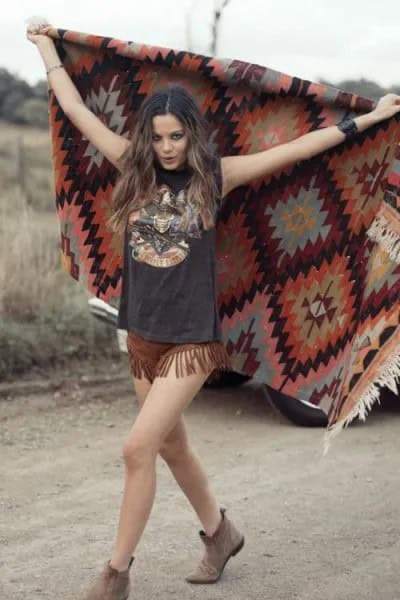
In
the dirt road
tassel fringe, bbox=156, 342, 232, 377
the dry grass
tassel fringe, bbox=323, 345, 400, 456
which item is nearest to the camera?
tassel fringe, bbox=156, 342, 232, 377

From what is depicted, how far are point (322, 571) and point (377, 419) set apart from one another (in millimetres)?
3049

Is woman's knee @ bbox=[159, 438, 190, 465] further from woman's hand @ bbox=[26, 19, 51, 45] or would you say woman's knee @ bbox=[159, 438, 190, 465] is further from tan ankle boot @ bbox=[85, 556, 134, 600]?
woman's hand @ bbox=[26, 19, 51, 45]

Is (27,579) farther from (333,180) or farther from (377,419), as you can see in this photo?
(377,419)

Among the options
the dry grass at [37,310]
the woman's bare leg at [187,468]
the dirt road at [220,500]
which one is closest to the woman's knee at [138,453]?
the woman's bare leg at [187,468]

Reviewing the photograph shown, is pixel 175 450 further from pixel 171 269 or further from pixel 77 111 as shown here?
pixel 77 111

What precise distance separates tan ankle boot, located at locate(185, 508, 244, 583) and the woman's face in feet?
5.29

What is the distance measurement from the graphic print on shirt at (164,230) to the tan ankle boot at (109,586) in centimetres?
123

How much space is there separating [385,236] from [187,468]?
1.32 metres

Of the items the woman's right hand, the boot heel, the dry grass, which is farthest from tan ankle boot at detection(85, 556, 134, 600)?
the dry grass

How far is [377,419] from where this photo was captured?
8.02m

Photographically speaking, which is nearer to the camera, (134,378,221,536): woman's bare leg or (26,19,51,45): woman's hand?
(134,378,221,536): woman's bare leg

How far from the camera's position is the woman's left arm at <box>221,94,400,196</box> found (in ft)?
15.3

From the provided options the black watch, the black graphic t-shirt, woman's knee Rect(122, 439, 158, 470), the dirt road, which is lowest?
the dirt road

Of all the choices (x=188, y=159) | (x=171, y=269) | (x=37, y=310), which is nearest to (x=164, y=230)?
(x=171, y=269)
